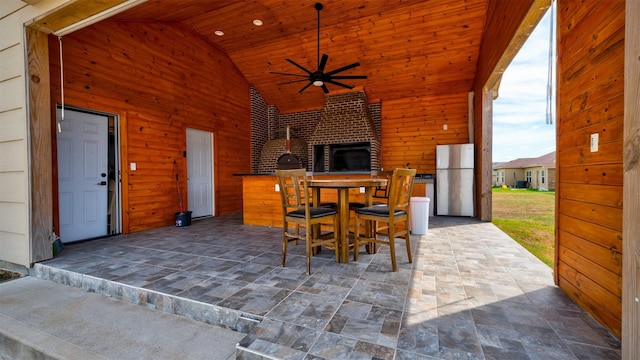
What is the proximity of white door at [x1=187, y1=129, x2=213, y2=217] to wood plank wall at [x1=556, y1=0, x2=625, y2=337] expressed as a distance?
5618 millimetres

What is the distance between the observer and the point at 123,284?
2.16 m

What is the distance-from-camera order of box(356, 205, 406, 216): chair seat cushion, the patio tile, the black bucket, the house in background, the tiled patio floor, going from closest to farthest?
the tiled patio floor → the patio tile → box(356, 205, 406, 216): chair seat cushion → the black bucket → the house in background

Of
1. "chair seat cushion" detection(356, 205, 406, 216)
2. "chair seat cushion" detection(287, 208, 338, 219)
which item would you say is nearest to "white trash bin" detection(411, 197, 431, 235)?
"chair seat cushion" detection(356, 205, 406, 216)

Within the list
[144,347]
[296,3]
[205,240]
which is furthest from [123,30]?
[144,347]

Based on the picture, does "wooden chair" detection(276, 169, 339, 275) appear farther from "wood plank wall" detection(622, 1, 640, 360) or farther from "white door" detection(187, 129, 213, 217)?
"white door" detection(187, 129, 213, 217)

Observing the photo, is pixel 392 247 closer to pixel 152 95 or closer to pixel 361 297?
pixel 361 297

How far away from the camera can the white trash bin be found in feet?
12.2

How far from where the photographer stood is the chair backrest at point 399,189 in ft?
7.75

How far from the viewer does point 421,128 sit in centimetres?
625

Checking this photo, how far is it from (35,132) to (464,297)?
4.43 metres

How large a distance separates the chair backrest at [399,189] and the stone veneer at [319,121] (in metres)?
3.70

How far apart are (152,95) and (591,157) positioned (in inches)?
223

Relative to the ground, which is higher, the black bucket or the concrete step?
the black bucket

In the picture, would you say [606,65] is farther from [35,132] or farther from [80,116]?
[80,116]
